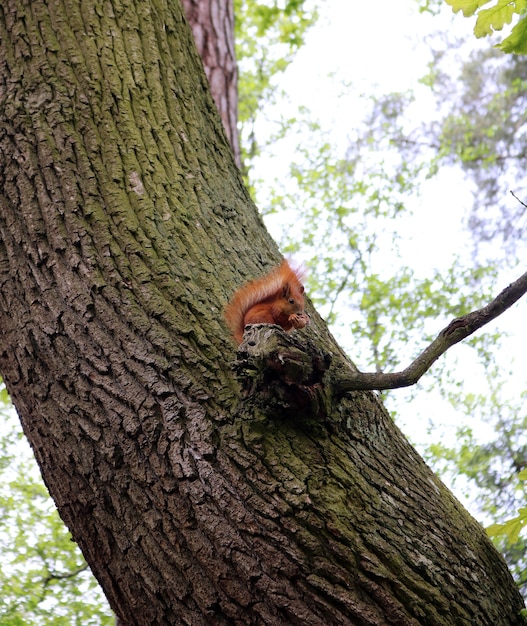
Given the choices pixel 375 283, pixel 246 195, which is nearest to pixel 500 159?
pixel 375 283

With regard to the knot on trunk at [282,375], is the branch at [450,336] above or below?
below

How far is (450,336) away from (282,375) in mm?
393

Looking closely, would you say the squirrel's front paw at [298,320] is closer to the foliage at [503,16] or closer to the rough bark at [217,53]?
the foliage at [503,16]

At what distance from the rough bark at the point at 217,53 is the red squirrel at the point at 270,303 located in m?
1.51

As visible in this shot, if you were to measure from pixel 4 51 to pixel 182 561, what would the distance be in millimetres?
1714

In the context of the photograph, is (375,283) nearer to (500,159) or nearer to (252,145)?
(500,159)

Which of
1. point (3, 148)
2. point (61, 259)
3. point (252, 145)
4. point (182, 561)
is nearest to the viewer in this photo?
point (182, 561)

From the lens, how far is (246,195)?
8.07ft

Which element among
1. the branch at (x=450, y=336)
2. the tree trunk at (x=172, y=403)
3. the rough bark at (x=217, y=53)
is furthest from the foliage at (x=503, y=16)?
the rough bark at (x=217, y=53)

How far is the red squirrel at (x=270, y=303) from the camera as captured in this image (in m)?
1.96

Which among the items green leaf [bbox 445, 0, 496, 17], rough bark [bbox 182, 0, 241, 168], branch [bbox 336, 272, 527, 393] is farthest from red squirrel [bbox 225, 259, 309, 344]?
rough bark [bbox 182, 0, 241, 168]

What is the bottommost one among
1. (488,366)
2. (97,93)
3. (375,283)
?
(97,93)

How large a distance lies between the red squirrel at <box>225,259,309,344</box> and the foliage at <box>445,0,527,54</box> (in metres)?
0.94

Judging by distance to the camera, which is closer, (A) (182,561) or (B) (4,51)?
(A) (182,561)
